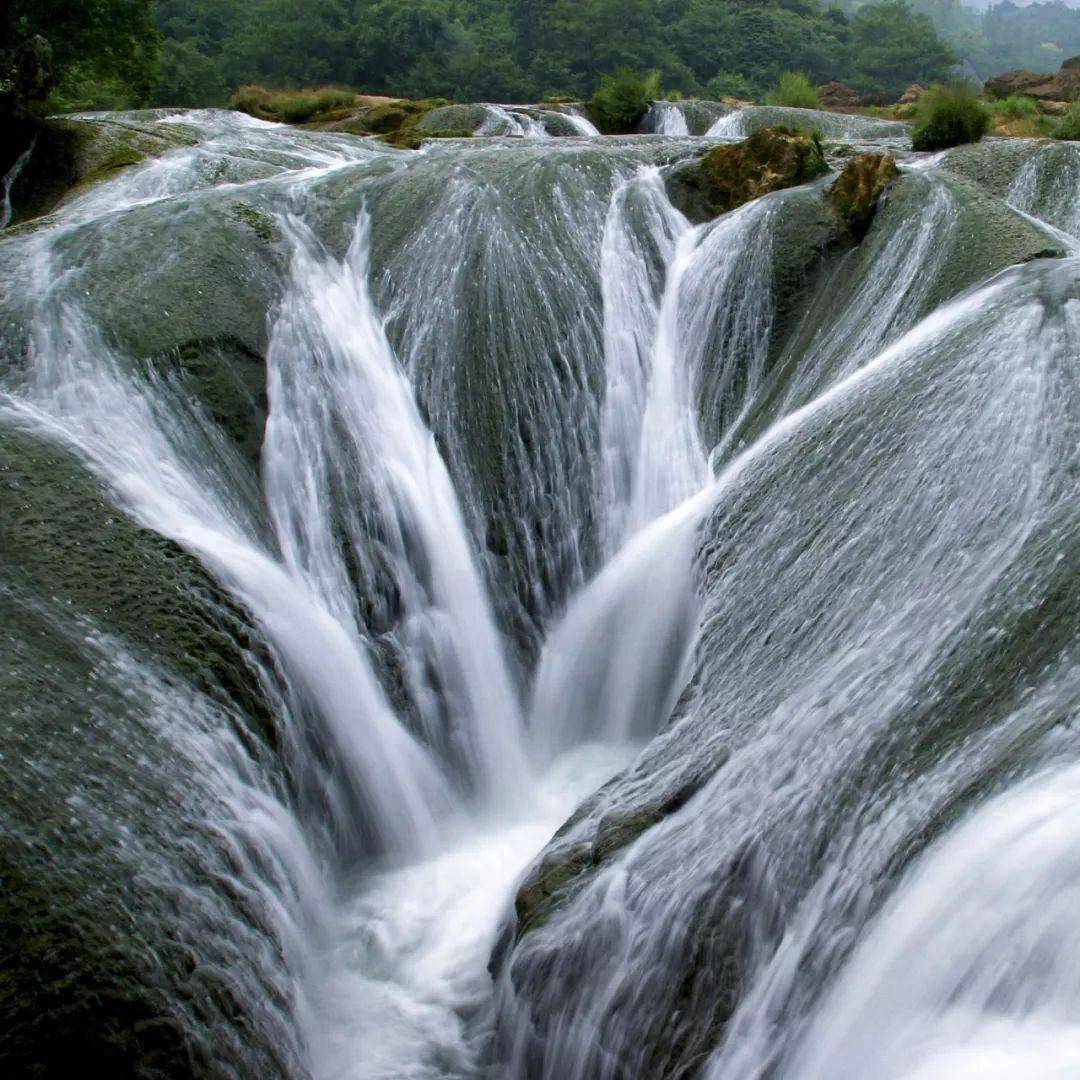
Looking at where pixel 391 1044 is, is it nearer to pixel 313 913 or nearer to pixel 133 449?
pixel 313 913

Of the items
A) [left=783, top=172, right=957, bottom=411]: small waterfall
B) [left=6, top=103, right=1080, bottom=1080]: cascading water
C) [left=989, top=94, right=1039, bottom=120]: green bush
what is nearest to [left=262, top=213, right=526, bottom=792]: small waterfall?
[left=6, top=103, right=1080, bottom=1080]: cascading water

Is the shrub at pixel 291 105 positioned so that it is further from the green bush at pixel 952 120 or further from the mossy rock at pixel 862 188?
the mossy rock at pixel 862 188

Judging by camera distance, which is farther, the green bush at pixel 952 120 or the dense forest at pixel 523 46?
the dense forest at pixel 523 46

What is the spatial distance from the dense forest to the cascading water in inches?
986

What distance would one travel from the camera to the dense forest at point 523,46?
34344 millimetres

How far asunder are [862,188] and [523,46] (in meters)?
34.6

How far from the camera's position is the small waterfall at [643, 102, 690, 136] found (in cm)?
1642

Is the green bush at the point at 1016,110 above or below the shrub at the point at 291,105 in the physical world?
below

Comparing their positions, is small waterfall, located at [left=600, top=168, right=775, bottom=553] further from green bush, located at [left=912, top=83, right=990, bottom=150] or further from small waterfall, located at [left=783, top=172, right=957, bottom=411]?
green bush, located at [left=912, top=83, right=990, bottom=150]

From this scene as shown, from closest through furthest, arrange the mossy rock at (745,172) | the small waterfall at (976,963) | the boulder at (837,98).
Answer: the small waterfall at (976,963), the mossy rock at (745,172), the boulder at (837,98)

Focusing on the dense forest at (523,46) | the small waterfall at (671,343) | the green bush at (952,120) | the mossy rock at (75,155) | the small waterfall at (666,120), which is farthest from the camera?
the dense forest at (523,46)

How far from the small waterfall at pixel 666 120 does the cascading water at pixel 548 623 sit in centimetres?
905

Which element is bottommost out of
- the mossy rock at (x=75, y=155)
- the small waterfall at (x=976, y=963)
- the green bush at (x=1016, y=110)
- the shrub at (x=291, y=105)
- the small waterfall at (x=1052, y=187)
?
the small waterfall at (x=976, y=963)

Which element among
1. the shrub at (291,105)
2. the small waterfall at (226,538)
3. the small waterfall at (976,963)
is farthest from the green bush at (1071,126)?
the shrub at (291,105)
